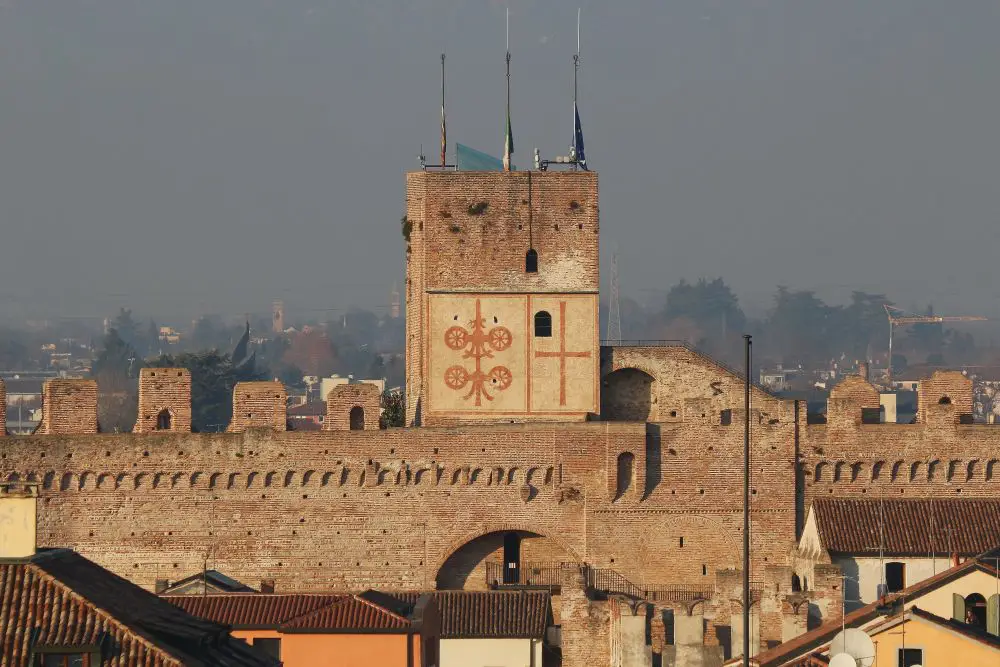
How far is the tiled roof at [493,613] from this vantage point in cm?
5453

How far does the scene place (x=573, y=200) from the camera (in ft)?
202

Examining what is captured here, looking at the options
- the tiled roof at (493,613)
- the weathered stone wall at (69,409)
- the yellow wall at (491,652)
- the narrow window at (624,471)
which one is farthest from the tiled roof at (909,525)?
the weathered stone wall at (69,409)

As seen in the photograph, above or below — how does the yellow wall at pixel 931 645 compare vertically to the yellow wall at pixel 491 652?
above

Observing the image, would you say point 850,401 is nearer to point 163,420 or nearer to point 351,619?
point 163,420

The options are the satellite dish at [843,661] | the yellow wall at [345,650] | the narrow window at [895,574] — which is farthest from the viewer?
the narrow window at [895,574]

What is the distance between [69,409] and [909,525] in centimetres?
1792

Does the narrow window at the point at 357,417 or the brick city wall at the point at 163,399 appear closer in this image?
the brick city wall at the point at 163,399

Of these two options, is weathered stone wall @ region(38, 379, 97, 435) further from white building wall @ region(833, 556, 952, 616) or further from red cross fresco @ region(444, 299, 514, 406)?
white building wall @ region(833, 556, 952, 616)

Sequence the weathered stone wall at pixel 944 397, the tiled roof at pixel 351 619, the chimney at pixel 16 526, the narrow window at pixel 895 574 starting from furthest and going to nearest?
the weathered stone wall at pixel 944 397 → the narrow window at pixel 895 574 → the tiled roof at pixel 351 619 → the chimney at pixel 16 526

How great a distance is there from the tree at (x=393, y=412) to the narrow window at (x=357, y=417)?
26.6ft

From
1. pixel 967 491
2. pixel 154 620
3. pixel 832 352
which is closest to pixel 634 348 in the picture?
pixel 967 491

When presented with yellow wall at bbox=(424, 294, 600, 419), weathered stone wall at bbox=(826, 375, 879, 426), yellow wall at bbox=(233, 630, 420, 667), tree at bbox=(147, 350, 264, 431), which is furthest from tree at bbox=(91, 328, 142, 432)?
yellow wall at bbox=(233, 630, 420, 667)

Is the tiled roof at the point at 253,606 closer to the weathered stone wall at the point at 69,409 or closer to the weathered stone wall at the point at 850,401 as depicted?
the weathered stone wall at the point at 69,409

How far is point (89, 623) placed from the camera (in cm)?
3181
